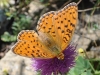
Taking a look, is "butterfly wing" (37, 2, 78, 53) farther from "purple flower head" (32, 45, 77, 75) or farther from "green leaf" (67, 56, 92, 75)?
"green leaf" (67, 56, 92, 75)

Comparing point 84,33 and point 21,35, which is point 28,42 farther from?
point 84,33

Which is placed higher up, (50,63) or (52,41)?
(52,41)

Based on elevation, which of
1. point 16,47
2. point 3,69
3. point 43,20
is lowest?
point 3,69

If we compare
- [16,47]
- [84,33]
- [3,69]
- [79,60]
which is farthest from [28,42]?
[84,33]

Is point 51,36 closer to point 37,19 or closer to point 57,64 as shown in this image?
Result: point 57,64

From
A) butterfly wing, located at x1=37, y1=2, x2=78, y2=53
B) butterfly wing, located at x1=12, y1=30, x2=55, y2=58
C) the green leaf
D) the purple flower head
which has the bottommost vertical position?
the green leaf

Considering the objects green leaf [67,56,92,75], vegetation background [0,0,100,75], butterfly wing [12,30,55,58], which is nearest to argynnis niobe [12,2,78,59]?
butterfly wing [12,30,55,58]
